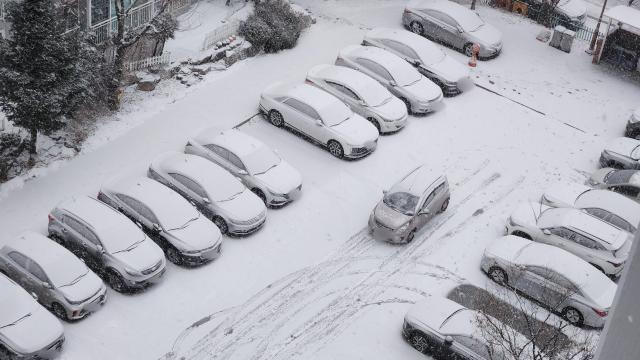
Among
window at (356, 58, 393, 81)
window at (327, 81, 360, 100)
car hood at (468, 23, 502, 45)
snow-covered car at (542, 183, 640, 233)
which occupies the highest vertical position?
car hood at (468, 23, 502, 45)

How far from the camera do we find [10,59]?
19.9 meters

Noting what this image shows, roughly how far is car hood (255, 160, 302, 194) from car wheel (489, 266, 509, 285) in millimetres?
6086

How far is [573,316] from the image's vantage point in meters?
19.1

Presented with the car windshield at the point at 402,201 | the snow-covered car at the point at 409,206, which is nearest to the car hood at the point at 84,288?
the snow-covered car at the point at 409,206

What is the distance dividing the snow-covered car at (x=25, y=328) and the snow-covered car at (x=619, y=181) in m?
17.0

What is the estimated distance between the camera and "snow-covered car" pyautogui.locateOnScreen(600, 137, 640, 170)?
80.4 ft

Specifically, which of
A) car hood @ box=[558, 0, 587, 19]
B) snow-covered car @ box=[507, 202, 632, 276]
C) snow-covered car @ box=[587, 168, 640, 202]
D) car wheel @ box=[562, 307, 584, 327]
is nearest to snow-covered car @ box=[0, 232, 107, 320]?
car wheel @ box=[562, 307, 584, 327]

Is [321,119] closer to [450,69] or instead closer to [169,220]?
[169,220]

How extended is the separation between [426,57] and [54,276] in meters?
16.8

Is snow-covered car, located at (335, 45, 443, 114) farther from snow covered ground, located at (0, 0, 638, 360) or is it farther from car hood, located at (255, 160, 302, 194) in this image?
car hood, located at (255, 160, 302, 194)

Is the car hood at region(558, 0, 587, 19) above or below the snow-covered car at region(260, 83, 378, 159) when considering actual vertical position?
above

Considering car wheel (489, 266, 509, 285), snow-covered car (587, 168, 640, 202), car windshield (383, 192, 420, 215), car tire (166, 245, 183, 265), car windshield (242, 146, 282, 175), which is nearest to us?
car tire (166, 245, 183, 265)

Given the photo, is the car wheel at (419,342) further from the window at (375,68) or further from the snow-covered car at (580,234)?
the window at (375,68)

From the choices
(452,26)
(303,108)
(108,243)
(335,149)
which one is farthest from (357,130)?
(108,243)
